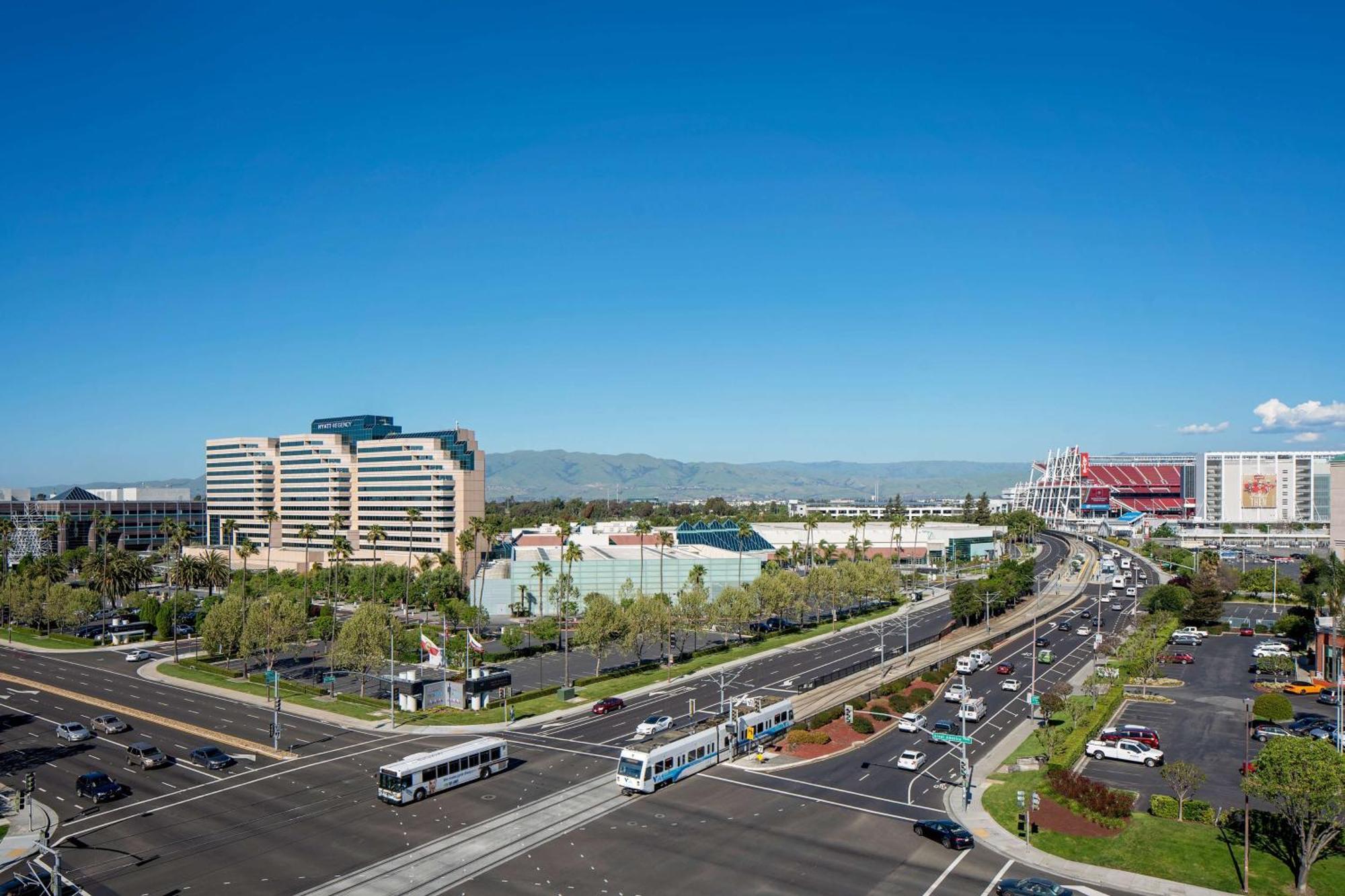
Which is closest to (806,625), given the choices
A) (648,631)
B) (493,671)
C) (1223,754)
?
(648,631)

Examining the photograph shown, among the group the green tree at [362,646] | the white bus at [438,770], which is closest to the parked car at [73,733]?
the green tree at [362,646]

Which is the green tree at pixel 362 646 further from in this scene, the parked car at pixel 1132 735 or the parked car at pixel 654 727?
the parked car at pixel 1132 735

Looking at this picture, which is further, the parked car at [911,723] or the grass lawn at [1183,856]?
the parked car at [911,723]

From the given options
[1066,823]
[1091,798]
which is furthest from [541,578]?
[1066,823]

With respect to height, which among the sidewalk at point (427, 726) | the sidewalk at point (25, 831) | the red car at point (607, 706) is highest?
the sidewalk at point (25, 831)

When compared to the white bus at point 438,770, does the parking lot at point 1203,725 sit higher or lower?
lower

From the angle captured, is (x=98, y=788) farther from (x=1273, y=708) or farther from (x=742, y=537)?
(x=742, y=537)

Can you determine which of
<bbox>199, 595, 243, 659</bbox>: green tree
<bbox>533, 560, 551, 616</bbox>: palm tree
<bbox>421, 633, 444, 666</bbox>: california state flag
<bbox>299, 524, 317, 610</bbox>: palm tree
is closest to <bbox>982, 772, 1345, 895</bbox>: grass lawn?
<bbox>421, 633, 444, 666</bbox>: california state flag
